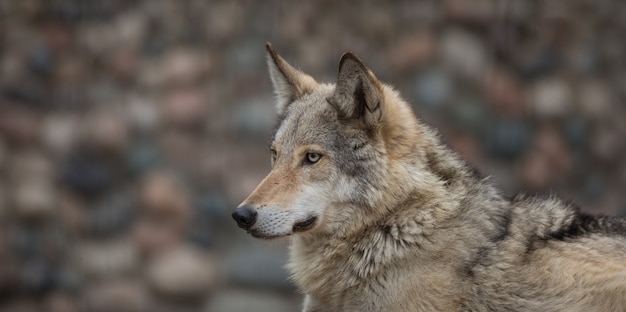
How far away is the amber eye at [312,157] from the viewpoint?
17.7 ft

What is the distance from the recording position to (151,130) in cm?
989

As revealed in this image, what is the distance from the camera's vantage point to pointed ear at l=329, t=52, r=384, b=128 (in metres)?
5.32

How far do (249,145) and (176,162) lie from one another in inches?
30.4

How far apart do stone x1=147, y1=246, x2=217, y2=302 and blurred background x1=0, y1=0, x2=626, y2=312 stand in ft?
0.05

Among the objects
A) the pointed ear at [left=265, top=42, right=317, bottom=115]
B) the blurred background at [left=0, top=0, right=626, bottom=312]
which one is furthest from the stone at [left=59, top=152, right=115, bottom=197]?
the pointed ear at [left=265, top=42, right=317, bottom=115]

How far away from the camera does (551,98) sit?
10.3 meters

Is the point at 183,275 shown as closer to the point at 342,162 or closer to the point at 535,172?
the point at 535,172

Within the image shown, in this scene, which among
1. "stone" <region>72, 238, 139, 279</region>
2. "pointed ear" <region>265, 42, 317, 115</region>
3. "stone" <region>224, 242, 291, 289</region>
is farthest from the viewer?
"stone" <region>72, 238, 139, 279</region>

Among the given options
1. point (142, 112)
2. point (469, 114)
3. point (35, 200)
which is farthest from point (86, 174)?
point (469, 114)

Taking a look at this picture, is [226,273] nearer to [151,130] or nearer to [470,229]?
[151,130]

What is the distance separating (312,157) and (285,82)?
31.5 inches

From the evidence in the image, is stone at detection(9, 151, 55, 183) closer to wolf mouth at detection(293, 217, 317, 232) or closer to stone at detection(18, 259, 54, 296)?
stone at detection(18, 259, 54, 296)

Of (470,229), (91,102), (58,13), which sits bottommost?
(470,229)

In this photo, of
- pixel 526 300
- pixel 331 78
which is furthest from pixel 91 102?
pixel 526 300
